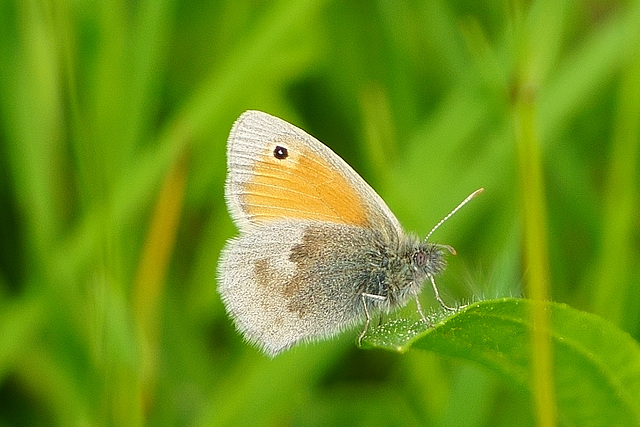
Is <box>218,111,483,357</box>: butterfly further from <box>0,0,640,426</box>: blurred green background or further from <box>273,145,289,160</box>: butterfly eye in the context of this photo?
<box>0,0,640,426</box>: blurred green background

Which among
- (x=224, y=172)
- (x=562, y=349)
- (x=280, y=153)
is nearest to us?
(x=562, y=349)

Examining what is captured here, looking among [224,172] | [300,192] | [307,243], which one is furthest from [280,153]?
[224,172]

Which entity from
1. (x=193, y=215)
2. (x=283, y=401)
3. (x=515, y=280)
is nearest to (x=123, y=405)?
(x=283, y=401)

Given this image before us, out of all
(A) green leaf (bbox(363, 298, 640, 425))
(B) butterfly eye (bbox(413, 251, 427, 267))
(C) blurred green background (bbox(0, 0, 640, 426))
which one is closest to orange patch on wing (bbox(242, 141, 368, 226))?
(B) butterfly eye (bbox(413, 251, 427, 267))

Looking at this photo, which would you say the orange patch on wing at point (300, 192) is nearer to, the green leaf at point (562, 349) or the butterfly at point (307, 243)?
the butterfly at point (307, 243)

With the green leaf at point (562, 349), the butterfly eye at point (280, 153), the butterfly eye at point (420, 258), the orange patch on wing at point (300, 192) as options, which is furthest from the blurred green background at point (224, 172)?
the green leaf at point (562, 349)

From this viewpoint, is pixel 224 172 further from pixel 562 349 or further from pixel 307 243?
pixel 562 349
